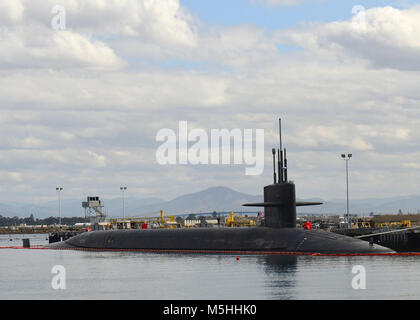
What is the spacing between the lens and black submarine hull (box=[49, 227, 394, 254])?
49844 millimetres

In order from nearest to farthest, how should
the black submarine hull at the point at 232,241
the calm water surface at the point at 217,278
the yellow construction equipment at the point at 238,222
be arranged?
the calm water surface at the point at 217,278 → the black submarine hull at the point at 232,241 → the yellow construction equipment at the point at 238,222

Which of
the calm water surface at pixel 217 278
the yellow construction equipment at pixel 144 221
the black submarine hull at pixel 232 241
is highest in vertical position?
the yellow construction equipment at pixel 144 221

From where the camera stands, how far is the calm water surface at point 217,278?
3381 cm

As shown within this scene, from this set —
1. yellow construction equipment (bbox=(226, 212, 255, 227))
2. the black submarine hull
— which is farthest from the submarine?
yellow construction equipment (bbox=(226, 212, 255, 227))

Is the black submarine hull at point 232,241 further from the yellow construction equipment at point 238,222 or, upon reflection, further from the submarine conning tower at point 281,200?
the yellow construction equipment at point 238,222

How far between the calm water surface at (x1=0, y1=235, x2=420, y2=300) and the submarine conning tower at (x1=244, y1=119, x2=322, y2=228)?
8.72ft

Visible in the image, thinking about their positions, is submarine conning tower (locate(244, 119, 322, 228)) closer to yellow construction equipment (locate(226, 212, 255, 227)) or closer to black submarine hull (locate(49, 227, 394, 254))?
black submarine hull (locate(49, 227, 394, 254))

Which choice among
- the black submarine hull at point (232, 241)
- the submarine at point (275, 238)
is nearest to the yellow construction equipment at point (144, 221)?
the black submarine hull at point (232, 241)

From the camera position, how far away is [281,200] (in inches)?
2007

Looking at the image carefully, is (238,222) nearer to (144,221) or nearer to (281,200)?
(144,221)

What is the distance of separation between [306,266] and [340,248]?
5717mm

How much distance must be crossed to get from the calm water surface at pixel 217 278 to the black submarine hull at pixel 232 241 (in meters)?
0.86

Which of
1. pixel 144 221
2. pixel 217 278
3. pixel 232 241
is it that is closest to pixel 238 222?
pixel 144 221
